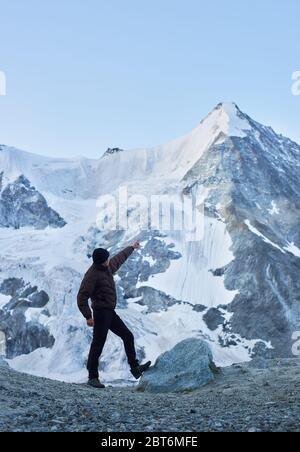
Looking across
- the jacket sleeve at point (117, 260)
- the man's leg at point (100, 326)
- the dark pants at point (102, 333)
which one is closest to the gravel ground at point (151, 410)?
the dark pants at point (102, 333)

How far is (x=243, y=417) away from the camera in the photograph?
9773 mm

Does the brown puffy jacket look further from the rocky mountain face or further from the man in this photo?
the rocky mountain face

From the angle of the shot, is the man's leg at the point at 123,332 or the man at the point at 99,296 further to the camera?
the man's leg at the point at 123,332

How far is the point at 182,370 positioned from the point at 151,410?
757 centimetres

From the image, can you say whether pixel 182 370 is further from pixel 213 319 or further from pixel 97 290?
pixel 213 319

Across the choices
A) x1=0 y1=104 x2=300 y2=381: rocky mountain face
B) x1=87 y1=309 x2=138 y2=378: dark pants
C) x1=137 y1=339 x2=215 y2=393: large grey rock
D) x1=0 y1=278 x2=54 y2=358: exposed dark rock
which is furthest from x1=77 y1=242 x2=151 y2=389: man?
x1=0 y1=278 x2=54 y2=358: exposed dark rock

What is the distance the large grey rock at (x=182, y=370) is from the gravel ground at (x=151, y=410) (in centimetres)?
178

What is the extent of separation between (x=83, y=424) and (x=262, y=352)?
15925 centimetres

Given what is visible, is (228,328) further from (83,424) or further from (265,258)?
(83,424)

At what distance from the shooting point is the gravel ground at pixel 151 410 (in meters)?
9.06

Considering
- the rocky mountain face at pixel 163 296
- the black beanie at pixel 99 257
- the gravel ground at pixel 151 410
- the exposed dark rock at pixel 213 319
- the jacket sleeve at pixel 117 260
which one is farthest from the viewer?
the exposed dark rock at pixel 213 319

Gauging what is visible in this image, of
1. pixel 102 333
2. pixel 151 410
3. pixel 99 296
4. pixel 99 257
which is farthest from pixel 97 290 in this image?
pixel 151 410

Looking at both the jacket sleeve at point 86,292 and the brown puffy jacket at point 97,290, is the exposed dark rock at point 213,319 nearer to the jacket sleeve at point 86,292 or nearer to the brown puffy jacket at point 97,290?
the brown puffy jacket at point 97,290

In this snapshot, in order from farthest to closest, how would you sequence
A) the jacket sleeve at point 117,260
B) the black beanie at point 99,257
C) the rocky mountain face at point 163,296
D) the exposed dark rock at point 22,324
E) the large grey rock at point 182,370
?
the exposed dark rock at point 22,324 < the rocky mountain face at point 163,296 < the large grey rock at point 182,370 < the jacket sleeve at point 117,260 < the black beanie at point 99,257
